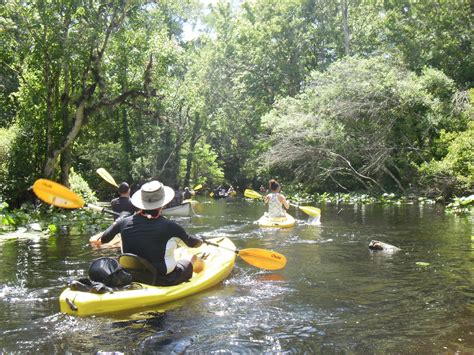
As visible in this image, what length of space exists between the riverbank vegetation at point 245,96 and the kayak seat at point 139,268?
9208 millimetres

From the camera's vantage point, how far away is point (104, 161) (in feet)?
88.1

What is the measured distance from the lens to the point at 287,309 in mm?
5027

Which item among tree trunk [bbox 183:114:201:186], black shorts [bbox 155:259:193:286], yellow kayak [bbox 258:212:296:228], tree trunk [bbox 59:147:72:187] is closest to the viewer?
black shorts [bbox 155:259:193:286]

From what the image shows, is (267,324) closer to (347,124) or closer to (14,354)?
(14,354)

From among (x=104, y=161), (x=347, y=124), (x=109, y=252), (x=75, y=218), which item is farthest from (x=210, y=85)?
(x=109, y=252)

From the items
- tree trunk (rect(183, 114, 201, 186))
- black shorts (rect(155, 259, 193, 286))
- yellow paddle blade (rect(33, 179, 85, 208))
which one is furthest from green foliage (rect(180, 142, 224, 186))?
black shorts (rect(155, 259, 193, 286))

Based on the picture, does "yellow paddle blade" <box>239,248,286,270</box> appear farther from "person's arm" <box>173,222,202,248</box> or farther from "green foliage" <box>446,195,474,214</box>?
"green foliage" <box>446,195,474,214</box>

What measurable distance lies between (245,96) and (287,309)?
31058 millimetres

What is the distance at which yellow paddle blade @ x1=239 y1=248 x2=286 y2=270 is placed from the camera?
636 centimetres

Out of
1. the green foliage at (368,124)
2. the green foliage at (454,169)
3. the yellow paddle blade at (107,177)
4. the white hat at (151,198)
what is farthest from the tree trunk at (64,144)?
the green foliage at (368,124)

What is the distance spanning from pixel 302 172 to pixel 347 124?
3.75m

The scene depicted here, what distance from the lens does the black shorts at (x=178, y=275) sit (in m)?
5.25

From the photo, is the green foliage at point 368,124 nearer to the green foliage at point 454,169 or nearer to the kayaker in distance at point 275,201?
the green foliage at point 454,169

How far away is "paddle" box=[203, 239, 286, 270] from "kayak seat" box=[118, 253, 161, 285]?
4.79 ft
